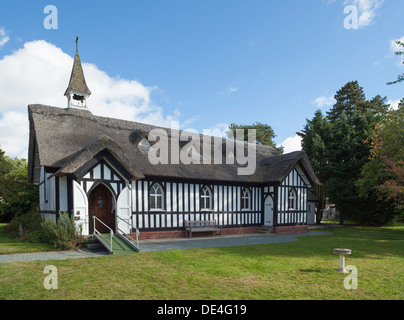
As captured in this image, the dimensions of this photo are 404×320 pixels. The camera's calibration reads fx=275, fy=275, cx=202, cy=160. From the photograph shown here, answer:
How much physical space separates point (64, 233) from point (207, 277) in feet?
22.2

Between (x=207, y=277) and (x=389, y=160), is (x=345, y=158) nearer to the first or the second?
(x=389, y=160)

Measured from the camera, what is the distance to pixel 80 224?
11.5m

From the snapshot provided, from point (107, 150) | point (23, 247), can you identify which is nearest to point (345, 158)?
point (107, 150)

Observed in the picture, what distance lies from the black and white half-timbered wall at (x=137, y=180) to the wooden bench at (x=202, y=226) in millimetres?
325

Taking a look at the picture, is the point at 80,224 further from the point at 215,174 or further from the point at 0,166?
the point at 0,166

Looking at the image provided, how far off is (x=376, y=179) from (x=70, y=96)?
22903mm

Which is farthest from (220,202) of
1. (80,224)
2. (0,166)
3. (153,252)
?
(0,166)

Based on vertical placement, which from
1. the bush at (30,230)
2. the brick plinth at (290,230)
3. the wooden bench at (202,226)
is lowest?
the brick plinth at (290,230)

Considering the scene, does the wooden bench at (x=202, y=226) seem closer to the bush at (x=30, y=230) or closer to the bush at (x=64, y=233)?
the bush at (x=64, y=233)

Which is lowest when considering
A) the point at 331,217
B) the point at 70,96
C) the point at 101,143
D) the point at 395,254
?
the point at 331,217

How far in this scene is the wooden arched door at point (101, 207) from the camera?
44.3ft

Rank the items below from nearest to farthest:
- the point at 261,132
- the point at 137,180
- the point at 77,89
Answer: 1. the point at 137,180
2. the point at 77,89
3. the point at 261,132

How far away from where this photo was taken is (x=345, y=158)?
27.6 metres

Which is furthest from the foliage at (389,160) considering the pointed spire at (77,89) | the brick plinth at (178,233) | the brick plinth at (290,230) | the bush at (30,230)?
the pointed spire at (77,89)
